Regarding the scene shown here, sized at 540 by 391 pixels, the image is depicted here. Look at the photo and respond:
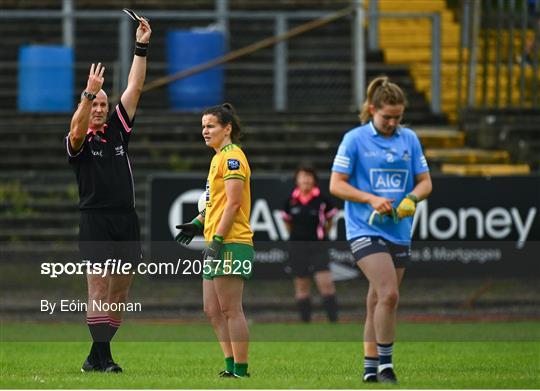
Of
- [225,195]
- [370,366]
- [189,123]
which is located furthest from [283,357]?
[189,123]

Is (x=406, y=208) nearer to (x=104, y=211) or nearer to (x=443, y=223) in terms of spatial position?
(x=104, y=211)

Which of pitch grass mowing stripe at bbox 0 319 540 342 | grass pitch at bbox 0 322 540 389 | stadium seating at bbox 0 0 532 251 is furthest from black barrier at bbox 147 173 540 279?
grass pitch at bbox 0 322 540 389

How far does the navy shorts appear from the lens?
10.3m

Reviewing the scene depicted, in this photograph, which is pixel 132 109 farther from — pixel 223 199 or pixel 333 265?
pixel 333 265

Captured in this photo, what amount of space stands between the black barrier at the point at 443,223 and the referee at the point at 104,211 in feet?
29.2

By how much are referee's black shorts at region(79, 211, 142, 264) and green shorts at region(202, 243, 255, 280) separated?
91cm

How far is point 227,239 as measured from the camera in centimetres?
1047

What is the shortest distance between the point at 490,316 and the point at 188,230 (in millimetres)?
9558

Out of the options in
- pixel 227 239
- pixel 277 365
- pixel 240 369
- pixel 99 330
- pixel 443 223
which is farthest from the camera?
pixel 443 223

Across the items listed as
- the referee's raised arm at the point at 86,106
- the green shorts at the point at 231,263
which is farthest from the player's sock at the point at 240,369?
the referee's raised arm at the point at 86,106

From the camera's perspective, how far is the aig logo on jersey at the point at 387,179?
34.6 ft

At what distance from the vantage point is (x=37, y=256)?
20.1 m

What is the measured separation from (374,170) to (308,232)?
8.74 m

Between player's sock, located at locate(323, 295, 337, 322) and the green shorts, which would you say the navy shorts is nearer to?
the green shorts
